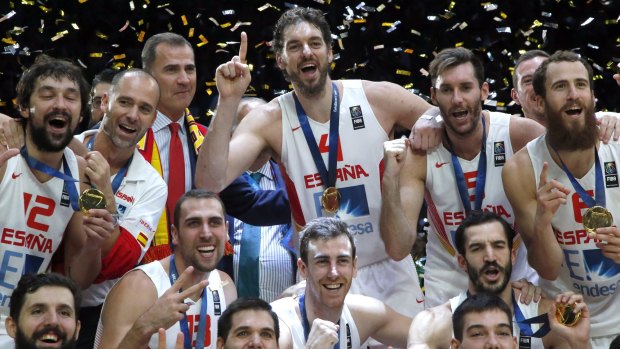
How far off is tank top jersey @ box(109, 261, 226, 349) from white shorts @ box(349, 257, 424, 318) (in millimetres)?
843

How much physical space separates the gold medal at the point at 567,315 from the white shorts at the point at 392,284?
3.01 feet

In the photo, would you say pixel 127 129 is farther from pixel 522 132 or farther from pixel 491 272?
pixel 522 132

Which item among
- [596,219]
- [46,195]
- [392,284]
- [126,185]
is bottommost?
[392,284]

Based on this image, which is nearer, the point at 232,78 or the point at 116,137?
the point at 116,137

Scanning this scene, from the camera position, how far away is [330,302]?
500 centimetres

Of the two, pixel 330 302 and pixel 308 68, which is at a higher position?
pixel 308 68

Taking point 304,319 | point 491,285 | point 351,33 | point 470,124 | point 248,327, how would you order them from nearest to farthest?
point 248,327, point 491,285, point 304,319, point 470,124, point 351,33

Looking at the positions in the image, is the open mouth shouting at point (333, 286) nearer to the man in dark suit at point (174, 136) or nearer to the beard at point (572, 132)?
the man in dark suit at point (174, 136)

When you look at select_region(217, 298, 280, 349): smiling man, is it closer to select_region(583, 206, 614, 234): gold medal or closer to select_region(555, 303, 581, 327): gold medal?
select_region(555, 303, 581, 327): gold medal

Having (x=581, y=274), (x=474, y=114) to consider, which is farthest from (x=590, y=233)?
(x=474, y=114)

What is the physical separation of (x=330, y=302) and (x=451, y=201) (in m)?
0.81

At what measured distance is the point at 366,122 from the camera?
5.66 m

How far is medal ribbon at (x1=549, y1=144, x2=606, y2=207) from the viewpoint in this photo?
16.9 feet

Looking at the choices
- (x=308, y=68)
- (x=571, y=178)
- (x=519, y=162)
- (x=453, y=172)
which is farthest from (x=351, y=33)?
(x=571, y=178)
